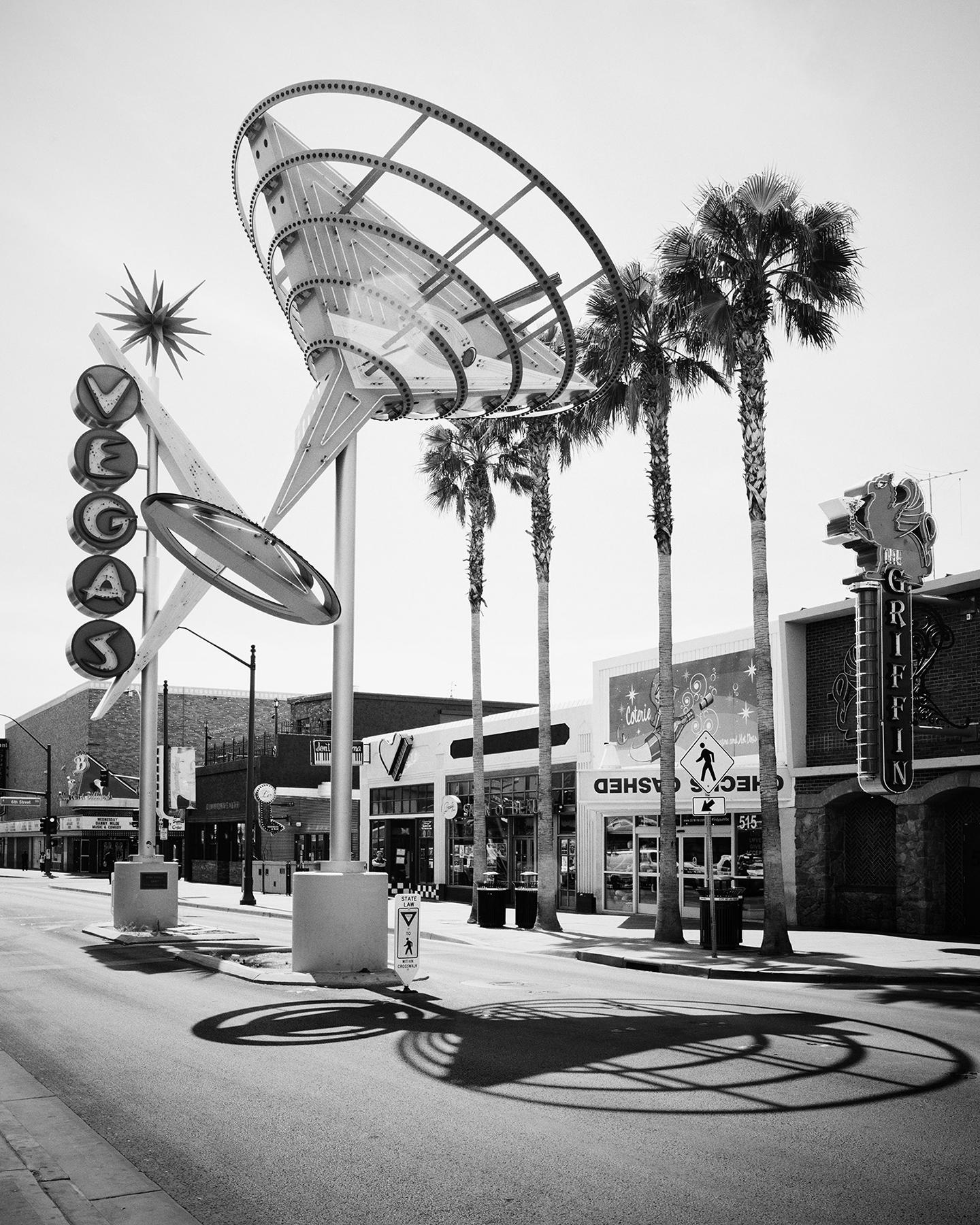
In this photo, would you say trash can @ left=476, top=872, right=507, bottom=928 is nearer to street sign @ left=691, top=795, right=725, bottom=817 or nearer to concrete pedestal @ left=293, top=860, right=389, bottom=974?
street sign @ left=691, top=795, right=725, bottom=817

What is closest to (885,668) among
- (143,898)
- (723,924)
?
(723,924)

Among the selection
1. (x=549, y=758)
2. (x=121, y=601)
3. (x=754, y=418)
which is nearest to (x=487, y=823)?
(x=549, y=758)

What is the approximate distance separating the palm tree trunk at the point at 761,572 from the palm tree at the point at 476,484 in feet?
29.9

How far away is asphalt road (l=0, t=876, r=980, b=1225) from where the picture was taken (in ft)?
20.3

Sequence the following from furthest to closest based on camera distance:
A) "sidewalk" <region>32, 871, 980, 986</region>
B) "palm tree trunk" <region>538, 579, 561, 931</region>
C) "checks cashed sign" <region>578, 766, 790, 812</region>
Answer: "checks cashed sign" <region>578, 766, 790, 812</region> → "palm tree trunk" <region>538, 579, 561, 931</region> → "sidewalk" <region>32, 871, 980, 986</region>

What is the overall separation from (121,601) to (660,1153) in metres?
19.4

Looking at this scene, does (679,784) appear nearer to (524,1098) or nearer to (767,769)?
(767,769)

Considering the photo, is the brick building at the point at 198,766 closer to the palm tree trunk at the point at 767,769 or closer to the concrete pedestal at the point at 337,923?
the palm tree trunk at the point at 767,769

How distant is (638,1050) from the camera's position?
1029 cm

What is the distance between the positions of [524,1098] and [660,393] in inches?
666

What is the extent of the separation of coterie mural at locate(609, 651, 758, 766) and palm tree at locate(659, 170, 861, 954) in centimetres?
454

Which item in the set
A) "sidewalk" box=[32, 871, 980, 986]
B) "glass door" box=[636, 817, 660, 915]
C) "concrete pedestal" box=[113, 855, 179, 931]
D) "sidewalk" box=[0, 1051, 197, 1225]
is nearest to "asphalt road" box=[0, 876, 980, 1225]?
"sidewalk" box=[0, 1051, 197, 1225]

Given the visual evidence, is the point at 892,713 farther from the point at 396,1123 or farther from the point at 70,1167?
the point at 70,1167

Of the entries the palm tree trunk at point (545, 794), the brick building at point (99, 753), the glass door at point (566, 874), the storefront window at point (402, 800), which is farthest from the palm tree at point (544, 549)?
the brick building at point (99, 753)
